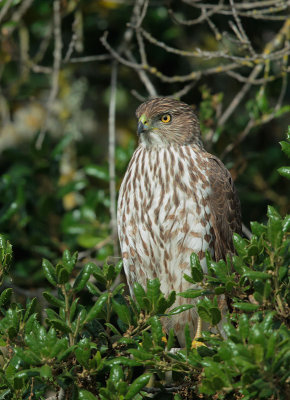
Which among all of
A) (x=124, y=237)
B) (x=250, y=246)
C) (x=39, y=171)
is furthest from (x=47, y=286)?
(x=250, y=246)

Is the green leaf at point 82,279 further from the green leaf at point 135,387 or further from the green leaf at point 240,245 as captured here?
the green leaf at point 240,245

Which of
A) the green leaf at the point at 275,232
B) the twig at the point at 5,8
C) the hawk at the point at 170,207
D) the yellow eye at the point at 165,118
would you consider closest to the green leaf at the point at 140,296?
the green leaf at the point at 275,232

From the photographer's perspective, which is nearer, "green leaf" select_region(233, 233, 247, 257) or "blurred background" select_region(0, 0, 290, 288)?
"green leaf" select_region(233, 233, 247, 257)

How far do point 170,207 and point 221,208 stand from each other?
337 millimetres

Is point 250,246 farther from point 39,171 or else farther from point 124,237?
point 39,171

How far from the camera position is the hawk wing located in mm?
4184

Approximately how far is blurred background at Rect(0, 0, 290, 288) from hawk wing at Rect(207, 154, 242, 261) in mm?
833

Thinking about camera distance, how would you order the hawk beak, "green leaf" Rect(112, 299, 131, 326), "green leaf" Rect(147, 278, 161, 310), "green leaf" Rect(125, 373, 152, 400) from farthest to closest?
the hawk beak
"green leaf" Rect(112, 299, 131, 326)
"green leaf" Rect(147, 278, 161, 310)
"green leaf" Rect(125, 373, 152, 400)

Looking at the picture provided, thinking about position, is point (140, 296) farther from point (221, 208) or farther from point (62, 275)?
point (221, 208)

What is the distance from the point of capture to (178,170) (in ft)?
14.0

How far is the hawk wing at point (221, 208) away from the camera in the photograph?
13.7 feet

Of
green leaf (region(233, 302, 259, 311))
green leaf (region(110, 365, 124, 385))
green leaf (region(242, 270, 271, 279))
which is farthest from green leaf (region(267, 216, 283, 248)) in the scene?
green leaf (region(110, 365, 124, 385))

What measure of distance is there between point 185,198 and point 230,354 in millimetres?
1756

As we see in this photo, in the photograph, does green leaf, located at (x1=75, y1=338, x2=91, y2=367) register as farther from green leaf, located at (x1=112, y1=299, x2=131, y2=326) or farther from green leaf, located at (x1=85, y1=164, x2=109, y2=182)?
green leaf, located at (x1=85, y1=164, x2=109, y2=182)
